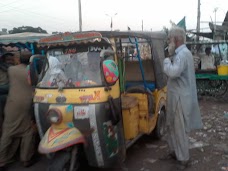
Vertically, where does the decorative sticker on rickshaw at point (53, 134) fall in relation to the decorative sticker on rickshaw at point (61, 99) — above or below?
below

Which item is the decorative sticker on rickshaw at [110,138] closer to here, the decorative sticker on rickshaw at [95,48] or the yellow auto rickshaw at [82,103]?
the yellow auto rickshaw at [82,103]

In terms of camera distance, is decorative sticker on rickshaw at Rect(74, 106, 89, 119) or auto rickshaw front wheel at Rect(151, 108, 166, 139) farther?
auto rickshaw front wheel at Rect(151, 108, 166, 139)

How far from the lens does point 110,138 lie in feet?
12.9

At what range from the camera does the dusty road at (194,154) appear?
15.9 ft

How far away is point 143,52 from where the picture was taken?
602 cm

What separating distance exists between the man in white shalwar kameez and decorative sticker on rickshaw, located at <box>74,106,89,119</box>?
1.46 metres

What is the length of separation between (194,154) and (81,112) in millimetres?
2664

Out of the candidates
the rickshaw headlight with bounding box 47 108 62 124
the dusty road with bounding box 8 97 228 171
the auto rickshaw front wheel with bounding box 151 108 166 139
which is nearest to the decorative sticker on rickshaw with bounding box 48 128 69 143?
the rickshaw headlight with bounding box 47 108 62 124

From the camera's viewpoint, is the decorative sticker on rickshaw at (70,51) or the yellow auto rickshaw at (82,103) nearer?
the yellow auto rickshaw at (82,103)

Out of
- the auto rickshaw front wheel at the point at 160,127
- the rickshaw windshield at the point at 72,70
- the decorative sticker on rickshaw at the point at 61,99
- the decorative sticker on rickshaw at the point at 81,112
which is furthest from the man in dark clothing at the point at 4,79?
the auto rickshaw front wheel at the point at 160,127

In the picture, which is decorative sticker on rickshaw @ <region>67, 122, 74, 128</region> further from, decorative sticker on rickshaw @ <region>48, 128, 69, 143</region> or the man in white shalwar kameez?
the man in white shalwar kameez

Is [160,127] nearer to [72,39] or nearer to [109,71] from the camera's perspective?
[109,71]

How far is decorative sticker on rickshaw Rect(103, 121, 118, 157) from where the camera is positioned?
12.6 feet

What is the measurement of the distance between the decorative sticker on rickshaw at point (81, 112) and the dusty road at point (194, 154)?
4.32 feet
